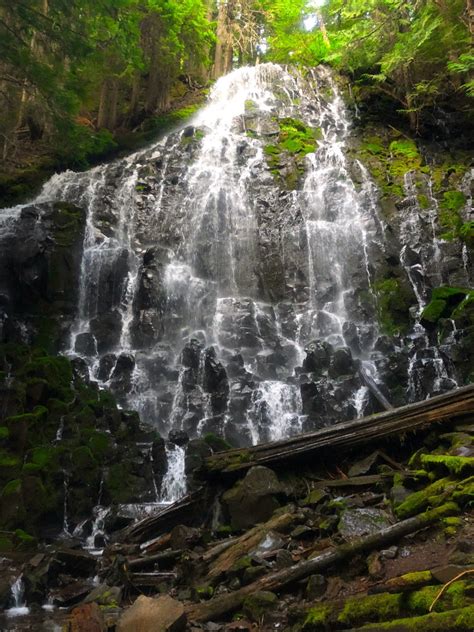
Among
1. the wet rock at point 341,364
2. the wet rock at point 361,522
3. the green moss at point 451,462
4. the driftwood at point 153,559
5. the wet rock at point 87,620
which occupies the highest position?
the wet rock at point 341,364

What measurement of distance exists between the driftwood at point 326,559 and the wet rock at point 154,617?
13.7 inches

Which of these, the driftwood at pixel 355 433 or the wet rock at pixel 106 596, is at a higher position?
the driftwood at pixel 355 433

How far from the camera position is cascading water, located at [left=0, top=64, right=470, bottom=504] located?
12922 millimetres

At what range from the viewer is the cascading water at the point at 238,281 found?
12.9 metres

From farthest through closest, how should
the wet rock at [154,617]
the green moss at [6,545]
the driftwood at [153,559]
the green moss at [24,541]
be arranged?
1. the green moss at [24,541]
2. the green moss at [6,545]
3. the driftwood at [153,559]
4. the wet rock at [154,617]

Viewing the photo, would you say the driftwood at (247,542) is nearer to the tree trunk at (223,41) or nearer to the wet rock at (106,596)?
the wet rock at (106,596)

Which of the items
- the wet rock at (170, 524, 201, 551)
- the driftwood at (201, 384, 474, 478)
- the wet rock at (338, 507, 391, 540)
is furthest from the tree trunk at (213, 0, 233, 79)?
the wet rock at (338, 507, 391, 540)

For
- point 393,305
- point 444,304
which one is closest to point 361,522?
point 444,304

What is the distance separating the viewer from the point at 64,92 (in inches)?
360

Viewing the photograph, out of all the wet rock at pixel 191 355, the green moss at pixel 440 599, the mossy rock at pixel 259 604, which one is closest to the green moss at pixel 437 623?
the green moss at pixel 440 599

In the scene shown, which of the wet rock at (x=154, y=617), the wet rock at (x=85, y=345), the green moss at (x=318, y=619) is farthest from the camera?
the wet rock at (x=85, y=345)

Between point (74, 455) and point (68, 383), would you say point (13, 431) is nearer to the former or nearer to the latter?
point (74, 455)

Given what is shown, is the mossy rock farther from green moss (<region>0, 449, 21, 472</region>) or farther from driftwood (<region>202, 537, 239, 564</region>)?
green moss (<region>0, 449, 21, 472</region>)

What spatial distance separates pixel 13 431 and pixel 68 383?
2252 mm
